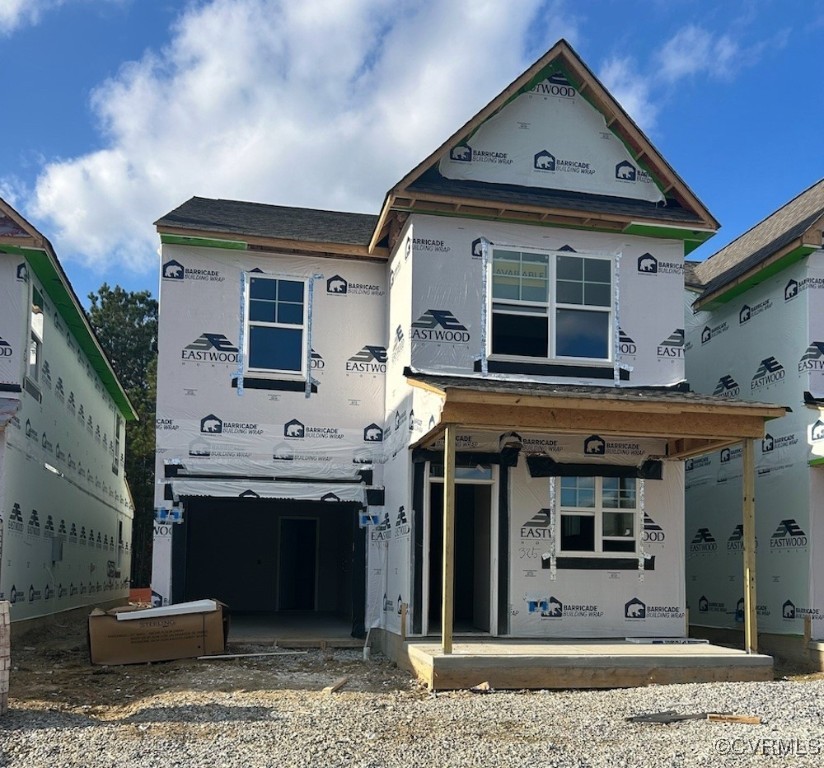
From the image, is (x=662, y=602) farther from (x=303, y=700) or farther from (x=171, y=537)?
(x=171, y=537)

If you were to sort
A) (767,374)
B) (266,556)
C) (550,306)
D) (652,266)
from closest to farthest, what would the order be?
1. (550,306)
2. (652,266)
3. (767,374)
4. (266,556)

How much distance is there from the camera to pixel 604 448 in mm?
13180

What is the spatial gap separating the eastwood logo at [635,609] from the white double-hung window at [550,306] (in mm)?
3420

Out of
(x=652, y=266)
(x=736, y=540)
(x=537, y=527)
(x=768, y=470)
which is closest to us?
(x=537, y=527)

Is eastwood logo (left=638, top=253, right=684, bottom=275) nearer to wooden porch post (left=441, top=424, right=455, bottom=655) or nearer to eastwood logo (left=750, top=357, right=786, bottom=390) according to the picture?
eastwood logo (left=750, top=357, right=786, bottom=390)

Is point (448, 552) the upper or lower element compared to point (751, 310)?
lower

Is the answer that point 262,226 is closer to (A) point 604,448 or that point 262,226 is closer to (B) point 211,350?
(B) point 211,350

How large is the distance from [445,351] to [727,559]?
6.58m

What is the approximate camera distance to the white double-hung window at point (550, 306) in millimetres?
13180

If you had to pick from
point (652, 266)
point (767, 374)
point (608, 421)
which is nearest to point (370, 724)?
point (608, 421)

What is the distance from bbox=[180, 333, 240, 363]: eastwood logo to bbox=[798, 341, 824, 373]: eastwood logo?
8.50m

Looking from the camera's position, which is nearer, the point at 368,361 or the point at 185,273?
the point at 185,273

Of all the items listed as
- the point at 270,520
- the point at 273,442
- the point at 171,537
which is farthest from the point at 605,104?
the point at 270,520

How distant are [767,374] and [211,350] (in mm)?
8749
